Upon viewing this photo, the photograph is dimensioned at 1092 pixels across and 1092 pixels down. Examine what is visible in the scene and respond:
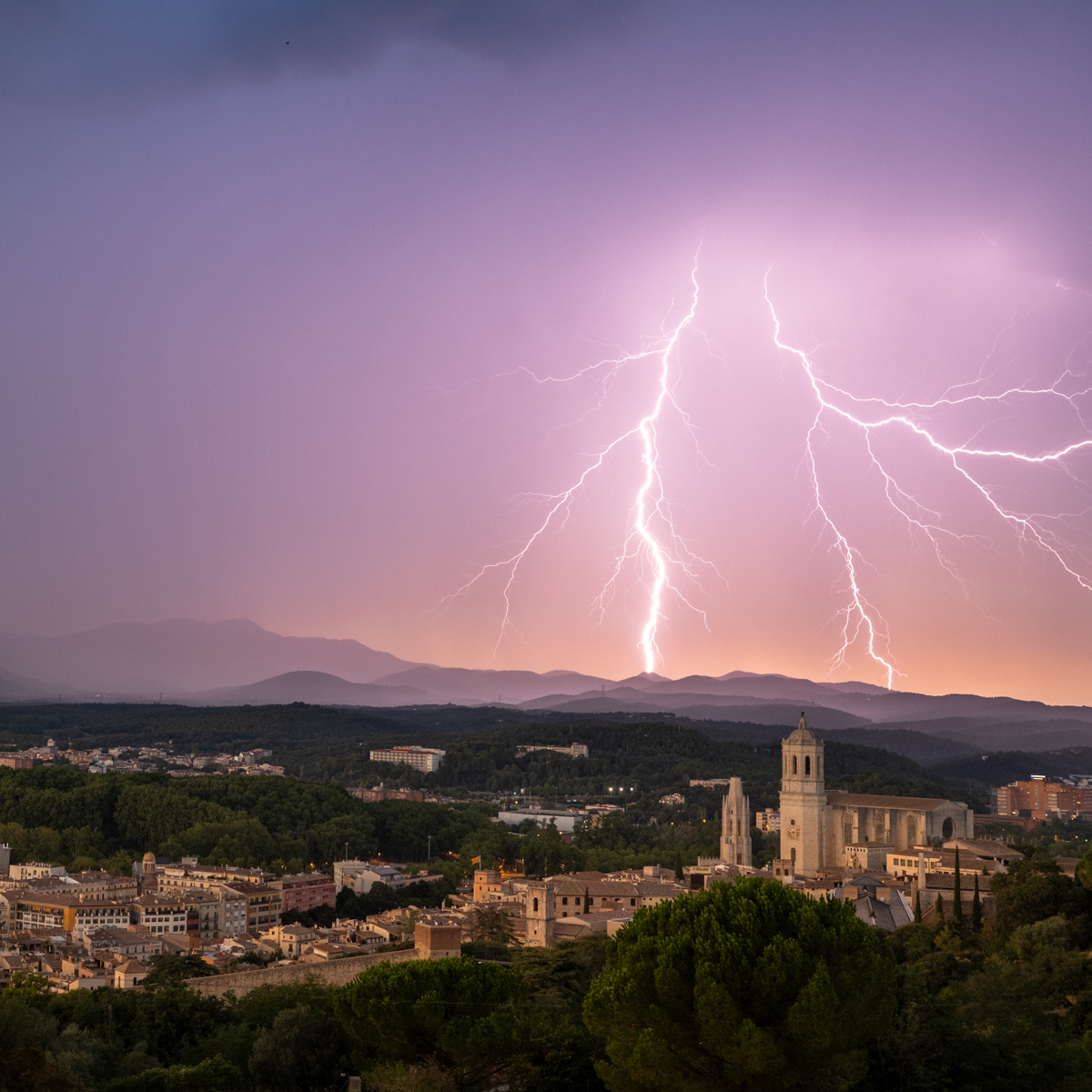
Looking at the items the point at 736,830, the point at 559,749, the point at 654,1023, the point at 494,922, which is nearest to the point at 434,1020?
the point at 654,1023

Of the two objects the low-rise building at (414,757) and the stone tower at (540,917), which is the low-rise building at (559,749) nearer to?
the low-rise building at (414,757)

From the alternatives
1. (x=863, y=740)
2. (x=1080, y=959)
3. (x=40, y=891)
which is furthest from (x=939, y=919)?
(x=863, y=740)

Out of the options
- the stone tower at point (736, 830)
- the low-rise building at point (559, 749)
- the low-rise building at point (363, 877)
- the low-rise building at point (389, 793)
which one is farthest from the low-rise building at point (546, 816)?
the low-rise building at point (559, 749)

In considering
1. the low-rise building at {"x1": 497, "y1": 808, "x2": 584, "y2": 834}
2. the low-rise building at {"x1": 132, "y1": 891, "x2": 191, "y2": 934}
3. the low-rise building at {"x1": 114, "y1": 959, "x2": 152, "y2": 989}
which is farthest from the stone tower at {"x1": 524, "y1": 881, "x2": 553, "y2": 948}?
the low-rise building at {"x1": 497, "y1": 808, "x2": 584, "y2": 834}

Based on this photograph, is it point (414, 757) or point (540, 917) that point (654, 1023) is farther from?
point (414, 757)

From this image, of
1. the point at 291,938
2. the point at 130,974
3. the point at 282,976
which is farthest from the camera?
the point at 291,938

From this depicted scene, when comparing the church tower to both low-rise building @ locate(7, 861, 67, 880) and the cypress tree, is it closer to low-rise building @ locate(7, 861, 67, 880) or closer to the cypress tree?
the cypress tree
